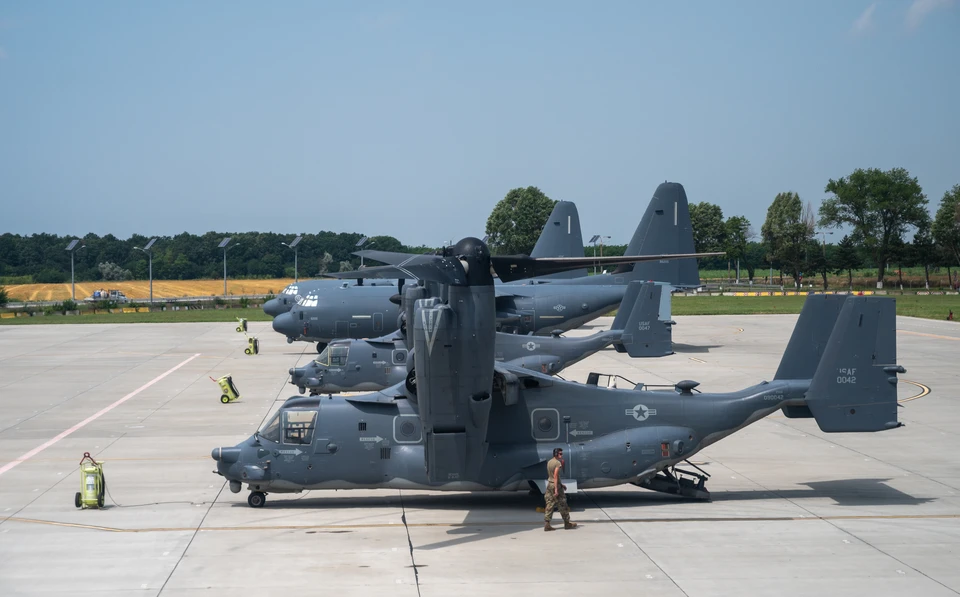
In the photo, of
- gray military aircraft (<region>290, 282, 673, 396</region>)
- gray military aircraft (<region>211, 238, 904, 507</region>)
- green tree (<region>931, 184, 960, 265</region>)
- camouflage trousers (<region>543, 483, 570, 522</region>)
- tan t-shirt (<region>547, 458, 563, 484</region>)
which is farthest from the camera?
green tree (<region>931, 184, 960, 265</region>)

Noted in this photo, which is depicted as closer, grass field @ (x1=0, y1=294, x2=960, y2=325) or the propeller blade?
the propeller blade

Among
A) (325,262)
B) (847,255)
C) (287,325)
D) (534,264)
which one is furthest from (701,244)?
(534,264)

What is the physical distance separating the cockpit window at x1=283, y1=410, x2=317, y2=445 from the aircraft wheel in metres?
1.39

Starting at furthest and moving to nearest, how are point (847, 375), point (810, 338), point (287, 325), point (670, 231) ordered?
point (670, 231) → point (287, 325) → point (810, 338) → point (847, 375)

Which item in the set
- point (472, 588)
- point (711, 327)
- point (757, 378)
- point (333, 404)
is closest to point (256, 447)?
point (333, 404)

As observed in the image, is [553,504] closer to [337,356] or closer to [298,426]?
[298,426]

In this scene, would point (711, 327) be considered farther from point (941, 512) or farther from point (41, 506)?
point (41, 506)

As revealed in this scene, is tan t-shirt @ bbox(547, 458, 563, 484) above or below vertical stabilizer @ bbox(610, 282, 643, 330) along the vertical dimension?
below

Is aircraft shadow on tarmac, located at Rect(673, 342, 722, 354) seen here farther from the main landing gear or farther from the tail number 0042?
the main landing gear

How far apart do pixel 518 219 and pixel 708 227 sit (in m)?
38.9

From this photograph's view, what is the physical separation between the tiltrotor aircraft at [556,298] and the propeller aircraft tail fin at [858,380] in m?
27.7

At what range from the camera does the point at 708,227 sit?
551 feet

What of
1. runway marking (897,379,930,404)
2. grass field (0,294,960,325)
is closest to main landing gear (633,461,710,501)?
runway marking (897,379,930,404)

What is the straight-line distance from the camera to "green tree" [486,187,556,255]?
150125 millimetres
